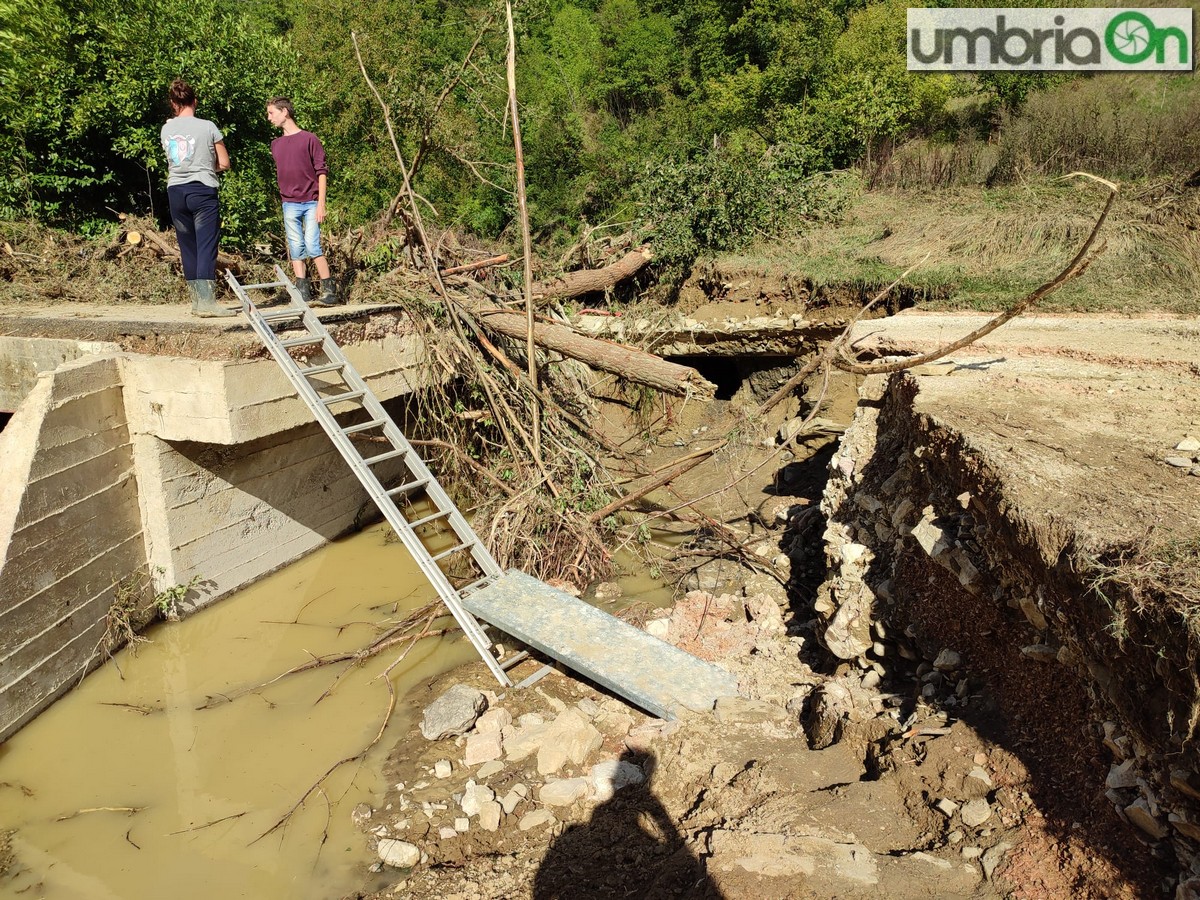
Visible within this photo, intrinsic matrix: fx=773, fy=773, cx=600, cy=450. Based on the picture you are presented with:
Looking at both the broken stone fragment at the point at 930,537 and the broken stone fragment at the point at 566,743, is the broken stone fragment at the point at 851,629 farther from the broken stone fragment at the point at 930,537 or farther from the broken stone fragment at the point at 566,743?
the broken stone fragment at the point at 566,743

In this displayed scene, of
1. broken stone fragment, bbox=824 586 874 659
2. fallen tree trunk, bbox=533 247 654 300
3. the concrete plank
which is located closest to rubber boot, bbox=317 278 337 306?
fallen tree trunk, bbox=533 247 654 300

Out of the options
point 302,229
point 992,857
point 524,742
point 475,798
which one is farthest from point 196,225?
point 992,857

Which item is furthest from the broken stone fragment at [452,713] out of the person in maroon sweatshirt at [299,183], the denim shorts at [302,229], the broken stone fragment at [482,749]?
the denim shorts at [302,229]

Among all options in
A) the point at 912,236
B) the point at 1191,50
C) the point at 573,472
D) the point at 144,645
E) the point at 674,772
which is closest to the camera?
the point at 674,772

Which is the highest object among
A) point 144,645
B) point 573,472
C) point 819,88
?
point 819,88

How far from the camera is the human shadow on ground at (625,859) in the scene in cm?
326

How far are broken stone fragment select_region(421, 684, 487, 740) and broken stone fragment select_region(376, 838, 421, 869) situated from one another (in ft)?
2.71

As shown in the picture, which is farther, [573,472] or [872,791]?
[573,472]

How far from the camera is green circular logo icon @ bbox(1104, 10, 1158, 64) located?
1274cm

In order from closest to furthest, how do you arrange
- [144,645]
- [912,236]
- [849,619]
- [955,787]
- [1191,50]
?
1. [955,787]
2. [849,619]
3. [144,645]
4. [912,236]
5. [1191,50]

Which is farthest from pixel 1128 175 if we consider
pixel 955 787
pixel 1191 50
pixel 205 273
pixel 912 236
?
pixel 205 273

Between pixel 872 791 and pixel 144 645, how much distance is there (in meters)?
5.39

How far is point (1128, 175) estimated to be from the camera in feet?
33.0

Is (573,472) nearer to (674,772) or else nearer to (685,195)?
(674,772)
